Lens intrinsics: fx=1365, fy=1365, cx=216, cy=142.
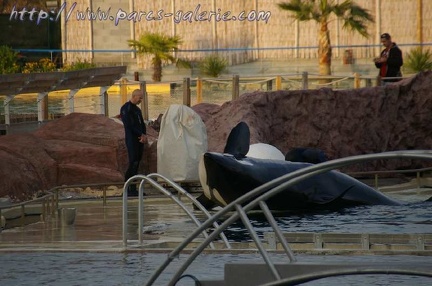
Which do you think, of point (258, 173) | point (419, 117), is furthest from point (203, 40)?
point (258, 173)

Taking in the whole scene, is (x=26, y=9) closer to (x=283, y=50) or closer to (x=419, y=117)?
(x=283, y=50)

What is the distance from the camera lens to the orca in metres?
18.0

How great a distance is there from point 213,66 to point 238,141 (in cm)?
3042

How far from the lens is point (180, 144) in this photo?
23641 mm

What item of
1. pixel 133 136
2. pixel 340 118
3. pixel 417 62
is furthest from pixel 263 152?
pixel 417 62

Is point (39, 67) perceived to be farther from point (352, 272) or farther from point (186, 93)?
point (352, 272)

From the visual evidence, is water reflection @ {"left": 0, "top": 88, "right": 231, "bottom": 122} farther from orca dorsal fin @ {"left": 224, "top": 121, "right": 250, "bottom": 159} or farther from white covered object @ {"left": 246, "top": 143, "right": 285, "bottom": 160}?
orca dorsal fin @ {"left": 224, "top": 121, "right": 250, "bottom": 159}

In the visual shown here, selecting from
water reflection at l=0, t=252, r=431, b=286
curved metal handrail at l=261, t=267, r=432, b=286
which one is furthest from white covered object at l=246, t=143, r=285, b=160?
curved metal handrail at l=261, t=267, r=432, b=286

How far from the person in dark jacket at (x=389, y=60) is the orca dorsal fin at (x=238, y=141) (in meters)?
11.0

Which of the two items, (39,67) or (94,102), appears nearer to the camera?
(94,102)

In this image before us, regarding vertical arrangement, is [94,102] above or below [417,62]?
below

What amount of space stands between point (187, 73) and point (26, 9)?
1446cm

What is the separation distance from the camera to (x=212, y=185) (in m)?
17.9

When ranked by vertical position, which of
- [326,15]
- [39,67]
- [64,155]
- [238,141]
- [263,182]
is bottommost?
[64,155]
